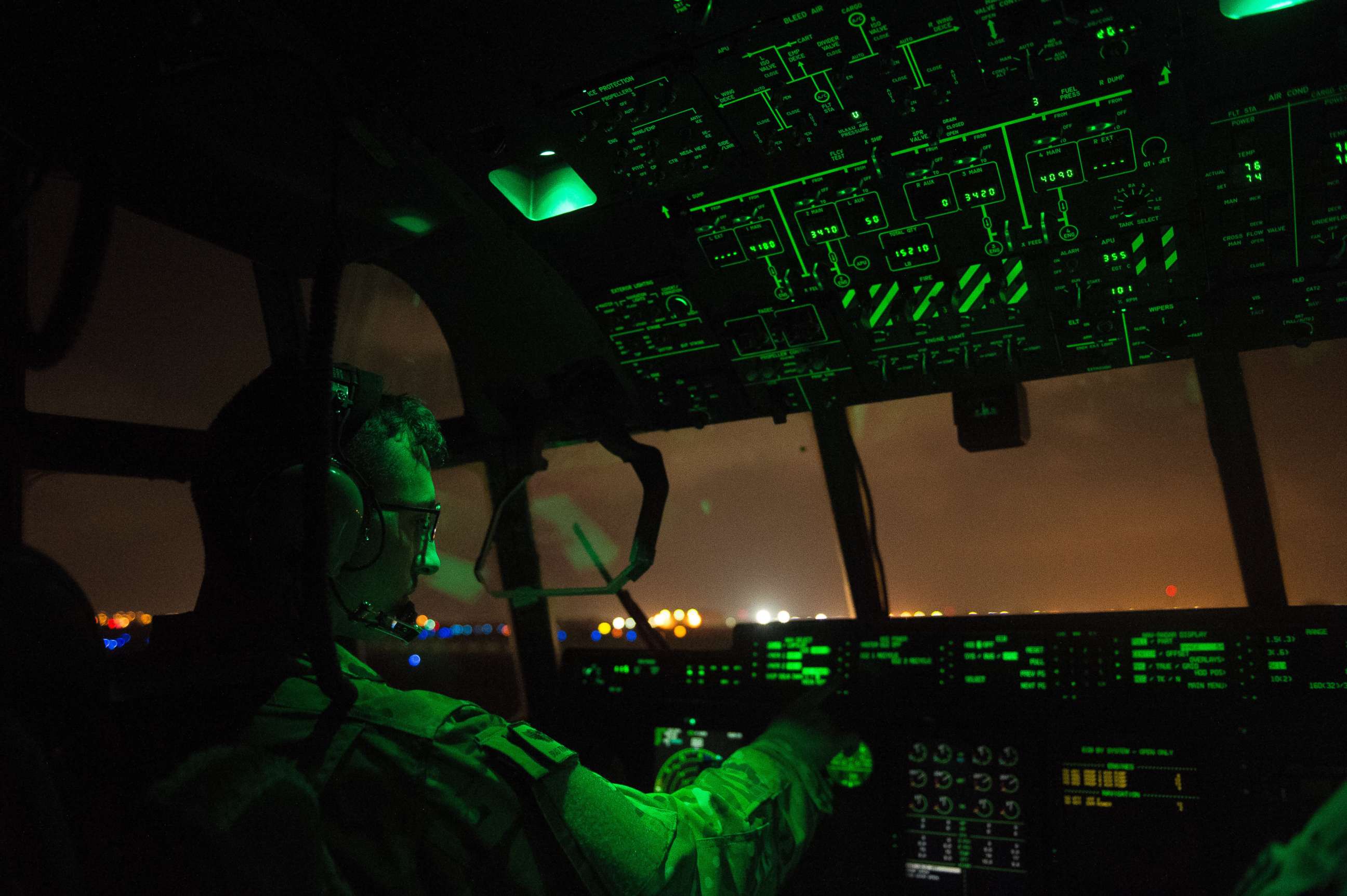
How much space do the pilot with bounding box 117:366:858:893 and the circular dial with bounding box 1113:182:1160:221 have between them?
91 centimetres

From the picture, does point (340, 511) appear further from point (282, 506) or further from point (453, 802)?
point (453, 802)

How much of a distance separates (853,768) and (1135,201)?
35.7 inches

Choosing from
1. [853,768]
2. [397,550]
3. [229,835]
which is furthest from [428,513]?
[853,768]

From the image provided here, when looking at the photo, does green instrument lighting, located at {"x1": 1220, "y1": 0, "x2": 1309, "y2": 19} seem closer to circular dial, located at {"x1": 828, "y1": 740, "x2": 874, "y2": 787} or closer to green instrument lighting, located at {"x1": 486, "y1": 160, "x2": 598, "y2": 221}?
green instrument lighting, located at {"x1": 486, "y1": 160, "x2": 598, "y2": 221}

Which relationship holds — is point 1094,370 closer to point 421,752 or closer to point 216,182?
point 421,752

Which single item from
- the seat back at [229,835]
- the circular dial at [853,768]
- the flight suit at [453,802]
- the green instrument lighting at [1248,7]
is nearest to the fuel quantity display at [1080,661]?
the circular dial at [853,768]

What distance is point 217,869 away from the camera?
0.64m

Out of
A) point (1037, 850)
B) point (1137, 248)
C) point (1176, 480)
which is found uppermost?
point (1137, 248)

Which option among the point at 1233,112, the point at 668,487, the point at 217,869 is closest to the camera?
the point at 217,869

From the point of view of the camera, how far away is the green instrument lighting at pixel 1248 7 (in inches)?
33.8

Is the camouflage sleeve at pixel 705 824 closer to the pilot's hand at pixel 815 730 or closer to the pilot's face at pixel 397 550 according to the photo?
the pilot's hand at pixel 815 730

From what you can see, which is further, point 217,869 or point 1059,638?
point 1059,638

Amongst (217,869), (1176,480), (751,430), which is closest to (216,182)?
(217,869)

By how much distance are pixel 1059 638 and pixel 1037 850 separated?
0.29m
